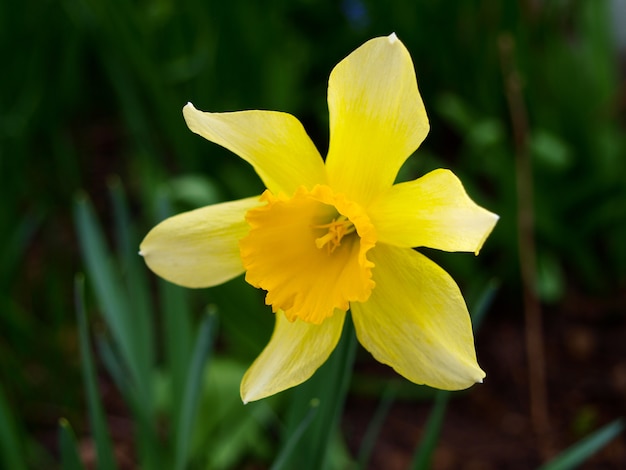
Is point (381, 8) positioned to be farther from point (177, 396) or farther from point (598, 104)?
point (177, 396)

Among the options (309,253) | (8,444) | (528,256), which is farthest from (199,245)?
(528,256)

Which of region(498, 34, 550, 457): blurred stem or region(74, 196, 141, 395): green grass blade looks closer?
region(74, 196, 141, 395): green grass blade

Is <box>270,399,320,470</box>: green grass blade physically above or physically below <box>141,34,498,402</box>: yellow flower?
below

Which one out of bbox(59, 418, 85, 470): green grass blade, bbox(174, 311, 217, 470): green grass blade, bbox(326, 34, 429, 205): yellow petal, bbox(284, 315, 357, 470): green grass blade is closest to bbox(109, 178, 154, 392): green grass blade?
bbox(174, 311, 217, 470): green grass blade

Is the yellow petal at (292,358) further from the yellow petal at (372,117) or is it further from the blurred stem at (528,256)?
the blurred stem at (528,256)

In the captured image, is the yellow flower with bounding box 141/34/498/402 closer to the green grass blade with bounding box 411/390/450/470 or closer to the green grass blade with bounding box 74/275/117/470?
the green grass blade with bounding box 74/275/117/470

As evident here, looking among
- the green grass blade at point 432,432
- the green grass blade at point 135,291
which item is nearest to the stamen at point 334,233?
the green grass blade at point 432,432

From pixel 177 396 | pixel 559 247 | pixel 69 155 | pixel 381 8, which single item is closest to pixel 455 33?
pixel 381 8
